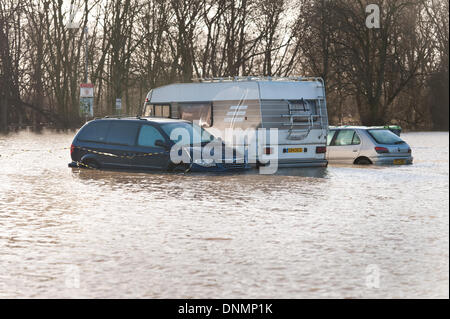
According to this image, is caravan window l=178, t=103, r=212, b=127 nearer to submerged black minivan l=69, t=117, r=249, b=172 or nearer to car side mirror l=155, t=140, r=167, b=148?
submerged black minivan l=69, t=117, r=249, b=172

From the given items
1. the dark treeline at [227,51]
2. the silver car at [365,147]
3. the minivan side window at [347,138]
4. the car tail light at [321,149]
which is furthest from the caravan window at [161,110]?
the dark treeline at [227,51]

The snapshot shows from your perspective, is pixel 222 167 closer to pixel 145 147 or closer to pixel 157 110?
pixel 145 147

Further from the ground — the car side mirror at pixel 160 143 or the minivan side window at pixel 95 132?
the minivan side window at pixel 95 132

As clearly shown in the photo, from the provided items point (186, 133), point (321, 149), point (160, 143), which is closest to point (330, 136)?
point (321, 149)

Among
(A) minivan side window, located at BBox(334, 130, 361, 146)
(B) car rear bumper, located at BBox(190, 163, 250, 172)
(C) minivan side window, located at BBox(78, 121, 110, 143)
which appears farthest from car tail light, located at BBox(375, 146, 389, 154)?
(C) minivan side window, located at BBox(78, 121, 110, 143)

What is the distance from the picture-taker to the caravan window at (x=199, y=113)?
23.4 m

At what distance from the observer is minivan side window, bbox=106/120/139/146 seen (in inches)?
824

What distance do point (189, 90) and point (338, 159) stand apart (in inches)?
193

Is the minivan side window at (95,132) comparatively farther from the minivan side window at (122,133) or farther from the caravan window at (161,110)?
the caravan window at (161,110)

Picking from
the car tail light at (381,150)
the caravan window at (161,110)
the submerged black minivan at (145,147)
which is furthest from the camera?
the caravan window at (161,110)

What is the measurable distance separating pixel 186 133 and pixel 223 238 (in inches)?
426

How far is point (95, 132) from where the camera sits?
71.5 ft

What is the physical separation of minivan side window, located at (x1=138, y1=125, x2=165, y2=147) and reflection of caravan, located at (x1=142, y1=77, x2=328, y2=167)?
278cm
